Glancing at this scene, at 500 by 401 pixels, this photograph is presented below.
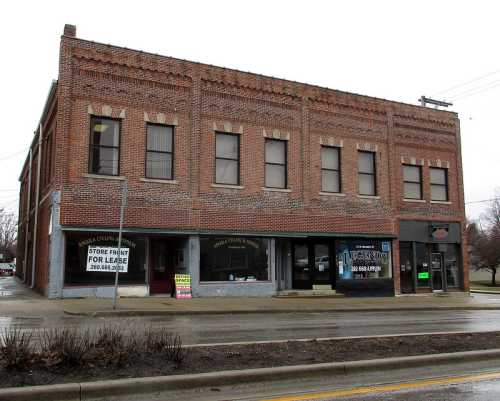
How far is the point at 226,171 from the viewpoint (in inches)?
884

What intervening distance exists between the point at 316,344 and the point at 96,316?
302 inches

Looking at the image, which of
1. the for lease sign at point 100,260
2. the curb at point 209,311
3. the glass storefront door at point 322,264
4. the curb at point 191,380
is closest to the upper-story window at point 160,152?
the for lease sign at point 100,260

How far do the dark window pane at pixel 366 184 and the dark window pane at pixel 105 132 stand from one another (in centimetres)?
1172

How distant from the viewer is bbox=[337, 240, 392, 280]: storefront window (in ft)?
80.0

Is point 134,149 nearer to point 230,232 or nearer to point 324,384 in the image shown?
point 230,232

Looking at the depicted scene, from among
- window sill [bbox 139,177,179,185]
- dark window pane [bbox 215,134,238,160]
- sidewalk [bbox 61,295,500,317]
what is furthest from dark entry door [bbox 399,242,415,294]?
window sill [bbox 139,177,179,185]

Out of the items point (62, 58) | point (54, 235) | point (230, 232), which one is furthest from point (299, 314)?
point (62, 58)

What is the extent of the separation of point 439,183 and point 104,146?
1745 cm

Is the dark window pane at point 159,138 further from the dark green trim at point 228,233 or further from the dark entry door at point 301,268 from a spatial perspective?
the dark entry door at point 301,268

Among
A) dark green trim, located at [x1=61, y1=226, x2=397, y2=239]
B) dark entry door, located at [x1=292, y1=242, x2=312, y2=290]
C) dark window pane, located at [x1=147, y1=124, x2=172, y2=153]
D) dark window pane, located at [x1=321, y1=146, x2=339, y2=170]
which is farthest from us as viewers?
dark window pane, located at [x1=321, y1=146, x2=339, y2=170]

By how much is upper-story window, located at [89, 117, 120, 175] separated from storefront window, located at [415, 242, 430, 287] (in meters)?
15.4

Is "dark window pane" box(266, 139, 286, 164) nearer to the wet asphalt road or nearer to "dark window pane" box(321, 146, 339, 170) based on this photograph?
"dark window pane" box(321, 146, 339, 170)

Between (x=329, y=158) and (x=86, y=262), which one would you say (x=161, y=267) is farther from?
(x=329, y=158)

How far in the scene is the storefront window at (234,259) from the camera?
21.4 m
